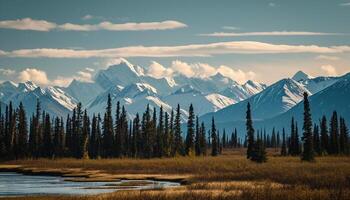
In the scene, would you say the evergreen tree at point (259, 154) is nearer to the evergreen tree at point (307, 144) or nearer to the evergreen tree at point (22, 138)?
the evergreen tree at point (307, 144)

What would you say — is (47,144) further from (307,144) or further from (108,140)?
(307,144)

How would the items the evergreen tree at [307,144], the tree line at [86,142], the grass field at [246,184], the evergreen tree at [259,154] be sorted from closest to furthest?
the grass field at [246,184]
the evergreen tree at [259,154]
the evergreen tree at [307,144]
the tree line at [86,142]

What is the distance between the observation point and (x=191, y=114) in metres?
166

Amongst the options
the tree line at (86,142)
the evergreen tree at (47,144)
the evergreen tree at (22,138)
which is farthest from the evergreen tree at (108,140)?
the evergreen tree at (22,138)

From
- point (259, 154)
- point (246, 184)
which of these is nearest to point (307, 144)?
point (259, 154)

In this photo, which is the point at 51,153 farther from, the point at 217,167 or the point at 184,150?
the point at 217,167

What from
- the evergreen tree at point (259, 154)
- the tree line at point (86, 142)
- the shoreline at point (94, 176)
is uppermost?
the tree line at point (86, 142)

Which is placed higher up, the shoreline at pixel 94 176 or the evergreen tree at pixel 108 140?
the evergreen tree at pixel 108 140

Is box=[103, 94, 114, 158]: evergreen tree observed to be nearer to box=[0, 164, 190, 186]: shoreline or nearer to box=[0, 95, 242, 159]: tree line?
box=[0, 95, 242, 159]: tree line

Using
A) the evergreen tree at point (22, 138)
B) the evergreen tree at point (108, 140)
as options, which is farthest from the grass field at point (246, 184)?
the evergreen tree at point (108, 140)

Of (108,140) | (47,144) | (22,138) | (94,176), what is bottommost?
(94,176)

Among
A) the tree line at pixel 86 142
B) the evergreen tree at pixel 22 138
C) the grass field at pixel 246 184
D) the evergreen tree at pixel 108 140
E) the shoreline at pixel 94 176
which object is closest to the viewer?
the grass field at pixel 246 184

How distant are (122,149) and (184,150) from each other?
57.4ft

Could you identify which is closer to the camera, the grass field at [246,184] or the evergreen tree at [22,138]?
the grass field at [246,184]
